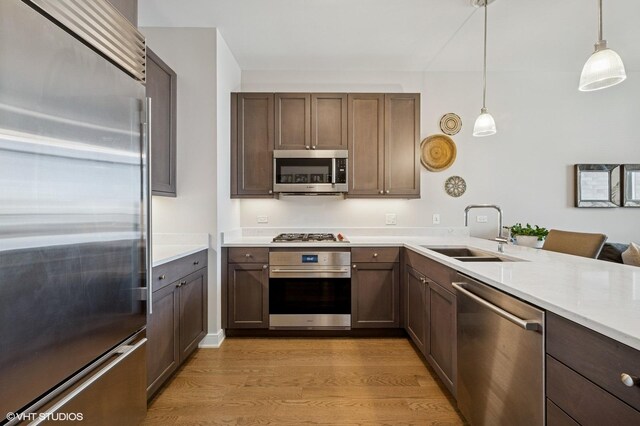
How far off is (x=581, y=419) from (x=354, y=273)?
2.11m

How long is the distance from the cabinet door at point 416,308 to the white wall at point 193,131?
1745mm

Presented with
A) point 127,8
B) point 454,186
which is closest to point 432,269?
point 454,186

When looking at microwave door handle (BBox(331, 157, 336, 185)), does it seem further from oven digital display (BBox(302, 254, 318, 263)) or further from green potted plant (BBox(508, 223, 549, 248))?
green potted plant (BBox(508, 223, 549, 248))

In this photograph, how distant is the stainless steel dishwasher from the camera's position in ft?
3.72

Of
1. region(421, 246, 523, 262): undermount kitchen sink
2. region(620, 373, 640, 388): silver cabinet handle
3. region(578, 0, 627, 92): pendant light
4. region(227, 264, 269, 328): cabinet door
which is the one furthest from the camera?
region(227, 264, 269, 328): cabinet door

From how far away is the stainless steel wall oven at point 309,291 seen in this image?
117 inches

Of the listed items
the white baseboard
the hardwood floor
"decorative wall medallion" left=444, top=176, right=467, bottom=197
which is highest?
"decorative wall medallion" left=444, top=176, right=467, bottom=197

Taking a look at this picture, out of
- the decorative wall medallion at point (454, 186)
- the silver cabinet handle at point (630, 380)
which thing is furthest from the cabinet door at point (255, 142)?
the silver cabinet handle at point (630, 380)

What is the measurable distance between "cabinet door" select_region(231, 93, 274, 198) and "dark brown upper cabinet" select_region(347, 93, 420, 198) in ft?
2.73

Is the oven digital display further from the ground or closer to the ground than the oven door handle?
further from the ground

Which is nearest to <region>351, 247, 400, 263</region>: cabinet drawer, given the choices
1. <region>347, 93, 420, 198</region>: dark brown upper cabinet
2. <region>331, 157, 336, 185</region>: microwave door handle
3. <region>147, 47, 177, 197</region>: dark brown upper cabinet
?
→ <region>347, 93, 420, 198</region>: dark brown upper cabinet

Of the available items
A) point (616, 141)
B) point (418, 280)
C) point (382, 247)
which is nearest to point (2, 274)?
point (418, 280)

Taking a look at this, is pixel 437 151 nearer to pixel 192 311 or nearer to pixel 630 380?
pixel 192 311

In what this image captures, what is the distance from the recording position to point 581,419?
0.93 metres
